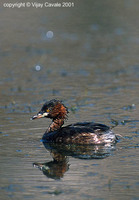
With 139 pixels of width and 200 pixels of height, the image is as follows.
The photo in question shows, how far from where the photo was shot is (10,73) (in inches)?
747

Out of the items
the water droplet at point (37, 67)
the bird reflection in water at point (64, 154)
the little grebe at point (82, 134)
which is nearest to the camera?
the bird reflection in water at point (64, 154)

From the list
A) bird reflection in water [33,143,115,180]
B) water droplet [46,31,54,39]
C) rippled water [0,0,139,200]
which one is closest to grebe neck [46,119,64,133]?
rippled water [0,0,139,200]

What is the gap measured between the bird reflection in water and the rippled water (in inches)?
0.8

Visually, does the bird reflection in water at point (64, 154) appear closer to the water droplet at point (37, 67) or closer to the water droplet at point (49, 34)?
the water droplet at point (37, 67)

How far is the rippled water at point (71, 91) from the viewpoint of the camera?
8836 millimetres

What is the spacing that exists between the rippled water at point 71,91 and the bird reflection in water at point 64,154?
0.02m

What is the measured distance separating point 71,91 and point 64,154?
5.65 metres

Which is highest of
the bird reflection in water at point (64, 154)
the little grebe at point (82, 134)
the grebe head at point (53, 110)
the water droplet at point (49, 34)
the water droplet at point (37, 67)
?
the water droplet at point (49, 34)

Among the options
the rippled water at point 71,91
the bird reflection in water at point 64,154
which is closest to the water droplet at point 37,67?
the rippled water at point 71,91

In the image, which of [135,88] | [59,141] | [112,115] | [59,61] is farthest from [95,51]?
[59,141]

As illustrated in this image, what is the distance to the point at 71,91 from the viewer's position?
53.6 feet

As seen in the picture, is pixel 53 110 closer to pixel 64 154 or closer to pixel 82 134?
pixel 82 134

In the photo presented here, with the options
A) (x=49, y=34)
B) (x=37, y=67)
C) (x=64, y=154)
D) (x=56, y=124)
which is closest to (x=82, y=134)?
(x=64, y=154)

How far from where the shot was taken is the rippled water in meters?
8.84
